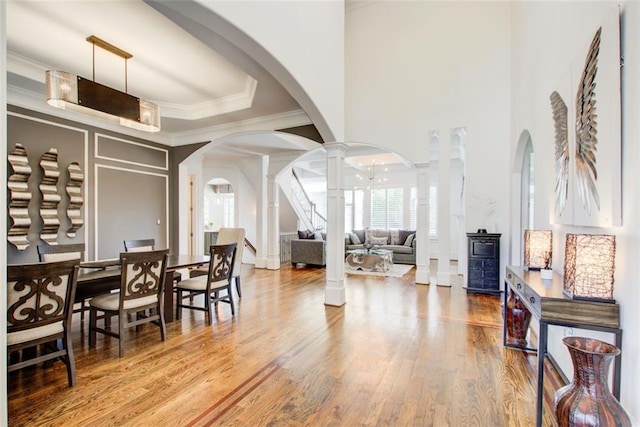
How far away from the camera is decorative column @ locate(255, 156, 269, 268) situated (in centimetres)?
797

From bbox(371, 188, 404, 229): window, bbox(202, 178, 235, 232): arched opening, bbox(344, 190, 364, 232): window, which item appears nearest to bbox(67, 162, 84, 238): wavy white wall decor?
bbox(202, 178, 235, 232): arched opening

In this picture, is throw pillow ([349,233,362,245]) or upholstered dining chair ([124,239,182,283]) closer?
upholstered dining chair ([124,239,182,283])

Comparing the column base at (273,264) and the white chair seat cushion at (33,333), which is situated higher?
the white chair seat cushion at (33,333)

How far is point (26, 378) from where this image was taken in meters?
2.50

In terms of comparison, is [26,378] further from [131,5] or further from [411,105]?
[411,105]

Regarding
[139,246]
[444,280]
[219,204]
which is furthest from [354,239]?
[139,246]

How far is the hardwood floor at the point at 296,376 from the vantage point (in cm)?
204

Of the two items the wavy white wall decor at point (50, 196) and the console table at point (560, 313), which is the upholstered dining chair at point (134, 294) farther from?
the console table at point (560, 313)

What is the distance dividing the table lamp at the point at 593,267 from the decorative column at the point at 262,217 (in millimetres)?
6824

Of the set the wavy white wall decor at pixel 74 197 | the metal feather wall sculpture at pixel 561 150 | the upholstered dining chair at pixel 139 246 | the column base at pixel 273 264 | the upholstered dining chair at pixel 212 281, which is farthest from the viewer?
the column base at pixel 273 264

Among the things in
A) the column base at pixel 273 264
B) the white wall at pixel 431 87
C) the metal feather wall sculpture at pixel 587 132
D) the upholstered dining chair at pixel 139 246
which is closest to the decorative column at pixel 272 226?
the column base at pixel 273 264

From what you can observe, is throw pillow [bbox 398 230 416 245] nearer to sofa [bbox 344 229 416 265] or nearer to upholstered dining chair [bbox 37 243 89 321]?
sofa [bbox 344 229 416 265]

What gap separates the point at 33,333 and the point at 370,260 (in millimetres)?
6311

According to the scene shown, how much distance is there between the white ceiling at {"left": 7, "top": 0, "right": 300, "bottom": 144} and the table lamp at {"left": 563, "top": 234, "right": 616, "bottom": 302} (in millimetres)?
3124
